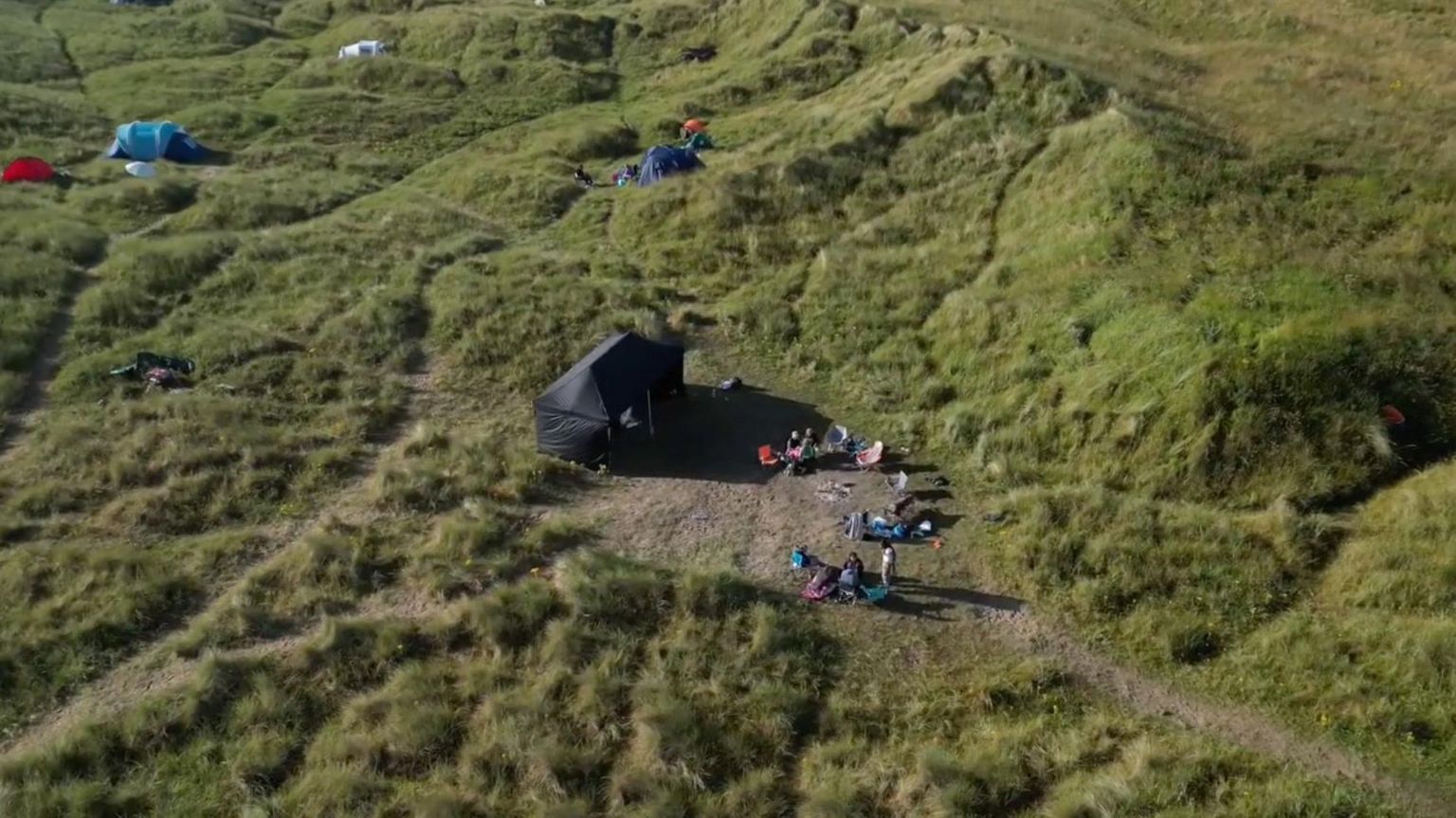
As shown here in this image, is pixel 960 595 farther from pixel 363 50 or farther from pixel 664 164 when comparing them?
pixel 363 50

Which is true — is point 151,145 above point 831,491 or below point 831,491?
above

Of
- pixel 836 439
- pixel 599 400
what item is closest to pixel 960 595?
pixel 836 439

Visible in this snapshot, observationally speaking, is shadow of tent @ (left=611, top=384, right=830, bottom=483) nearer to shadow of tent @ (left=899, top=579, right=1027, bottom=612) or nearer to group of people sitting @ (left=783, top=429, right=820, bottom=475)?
group of people sitting @ (left=783, top=429, right=820, bottom=475)

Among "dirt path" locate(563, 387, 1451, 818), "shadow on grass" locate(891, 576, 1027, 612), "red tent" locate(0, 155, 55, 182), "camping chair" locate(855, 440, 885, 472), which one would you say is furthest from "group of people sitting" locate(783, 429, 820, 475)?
"red tent" locate(0, 155, 55, 182)

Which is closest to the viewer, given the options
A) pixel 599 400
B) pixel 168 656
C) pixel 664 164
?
pixel 168 656

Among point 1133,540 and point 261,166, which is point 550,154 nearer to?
point 261,166

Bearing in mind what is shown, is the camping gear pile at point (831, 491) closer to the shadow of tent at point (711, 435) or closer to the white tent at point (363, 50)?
the shadow of tent at point (711, 435)
